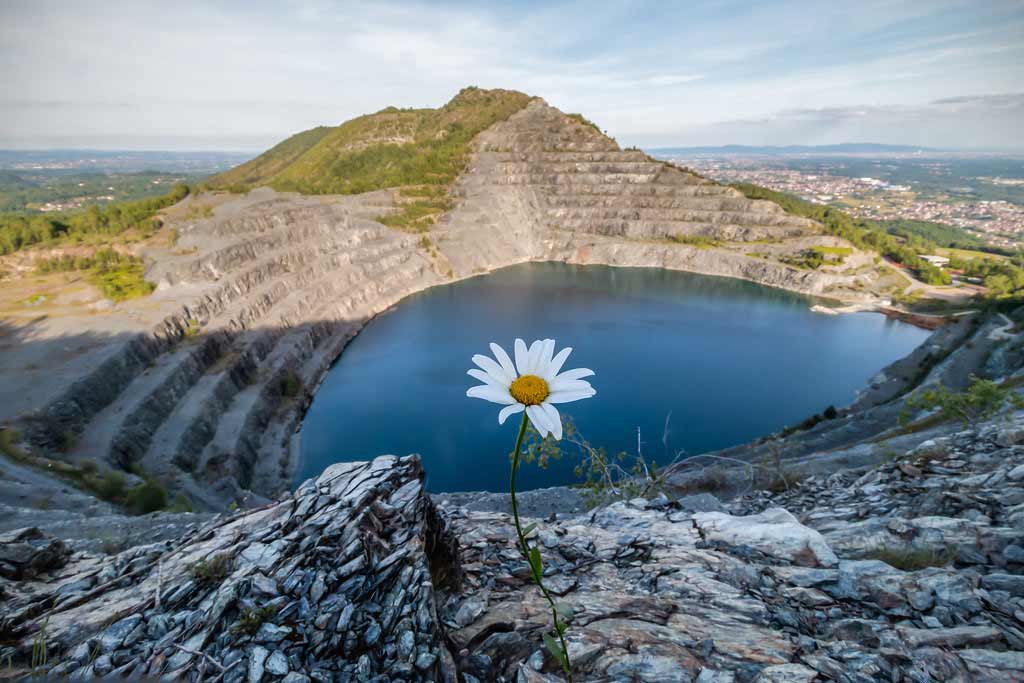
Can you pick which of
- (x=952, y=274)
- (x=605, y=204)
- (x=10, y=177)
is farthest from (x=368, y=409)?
(x=10, y=177)

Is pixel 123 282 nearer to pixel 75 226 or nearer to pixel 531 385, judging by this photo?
pixel 75 226

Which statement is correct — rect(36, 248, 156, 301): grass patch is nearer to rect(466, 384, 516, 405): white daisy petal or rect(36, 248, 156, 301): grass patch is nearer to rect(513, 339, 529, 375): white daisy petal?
rect(513, 339, 529, 375): white daisy petal

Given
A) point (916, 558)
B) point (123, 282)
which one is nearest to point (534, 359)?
point (916, 558)

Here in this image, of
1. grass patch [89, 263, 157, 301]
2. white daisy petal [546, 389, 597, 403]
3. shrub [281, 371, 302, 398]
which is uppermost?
white daisy petal [546, 389, 597, 403]

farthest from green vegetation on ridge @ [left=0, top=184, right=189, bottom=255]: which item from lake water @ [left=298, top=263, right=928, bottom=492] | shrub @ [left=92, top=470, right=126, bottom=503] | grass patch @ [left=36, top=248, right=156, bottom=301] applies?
shrub @ [left=92, top=470, right=126, bottom=503]

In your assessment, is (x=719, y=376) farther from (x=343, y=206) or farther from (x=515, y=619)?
(x=343, y=206)
